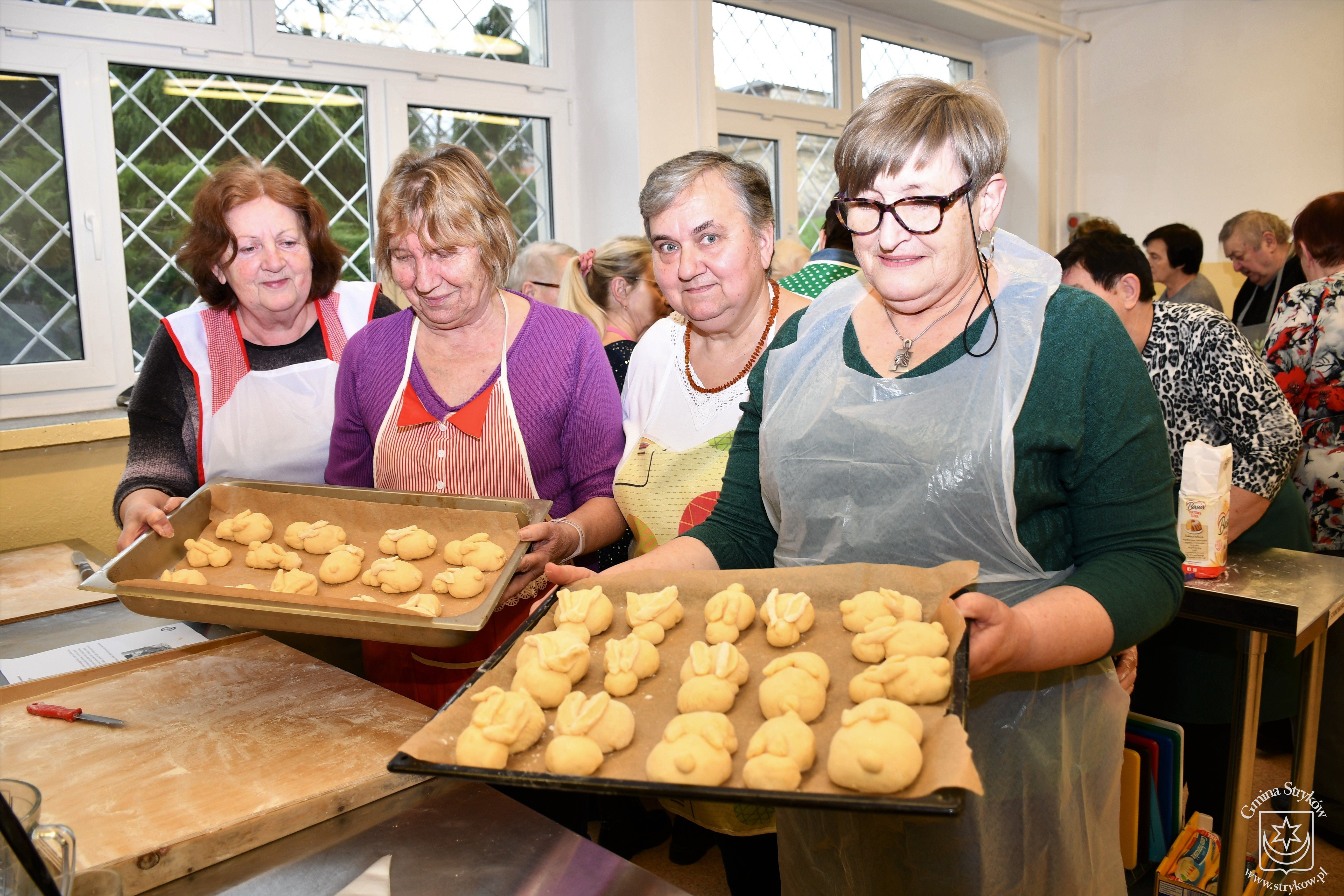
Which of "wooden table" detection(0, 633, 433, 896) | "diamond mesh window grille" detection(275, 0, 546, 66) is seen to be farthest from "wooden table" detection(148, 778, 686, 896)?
"diamond mesh window grille" detection(275, 0, 546, 66)

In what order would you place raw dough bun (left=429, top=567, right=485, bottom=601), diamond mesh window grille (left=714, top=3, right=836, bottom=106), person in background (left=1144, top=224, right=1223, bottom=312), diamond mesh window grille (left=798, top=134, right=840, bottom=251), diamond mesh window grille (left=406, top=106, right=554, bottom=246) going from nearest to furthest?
raw dough bun (left=429, top=567, right=485, bottom=601)
diamond mesh window grille (left=406, top=106, right=554, bottom=246)
person in background (left=1144, top=224, right=1223, bottom=312)
diamond mesh window grille (left=714, top=3, right=836, bottom=106)
diamond mesh window grille (left=798, top=134, right=840, bottom=251)

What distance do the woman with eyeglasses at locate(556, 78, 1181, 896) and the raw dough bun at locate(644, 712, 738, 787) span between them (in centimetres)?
29

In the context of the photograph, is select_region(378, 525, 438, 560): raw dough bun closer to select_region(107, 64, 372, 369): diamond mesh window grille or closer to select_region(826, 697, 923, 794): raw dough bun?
select_region(826, 697, 923, 794): raw dough bun

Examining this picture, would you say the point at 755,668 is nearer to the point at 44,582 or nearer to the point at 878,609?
the point at 878,609

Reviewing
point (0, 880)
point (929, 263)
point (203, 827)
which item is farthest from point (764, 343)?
point (0, 880)

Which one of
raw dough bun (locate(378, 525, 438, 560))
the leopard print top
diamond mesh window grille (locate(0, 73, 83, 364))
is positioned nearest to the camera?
raw dough bun (locate(378, 525, 438, 560))

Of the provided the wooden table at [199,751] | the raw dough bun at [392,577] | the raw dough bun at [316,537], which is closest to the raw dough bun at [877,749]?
the wooden table at [199,751]

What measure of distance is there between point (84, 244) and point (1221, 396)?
12.1ft

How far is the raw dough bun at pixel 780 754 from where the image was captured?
90cm

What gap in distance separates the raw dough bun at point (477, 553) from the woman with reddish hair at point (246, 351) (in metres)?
0.59

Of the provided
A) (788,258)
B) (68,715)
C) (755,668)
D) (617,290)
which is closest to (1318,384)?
(788,258)

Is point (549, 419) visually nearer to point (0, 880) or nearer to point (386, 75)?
point (0, 880)

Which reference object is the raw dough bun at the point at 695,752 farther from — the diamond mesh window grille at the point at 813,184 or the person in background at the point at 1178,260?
the diamond mesh window grille at the point at 813,184

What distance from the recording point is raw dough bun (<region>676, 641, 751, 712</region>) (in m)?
1.06
